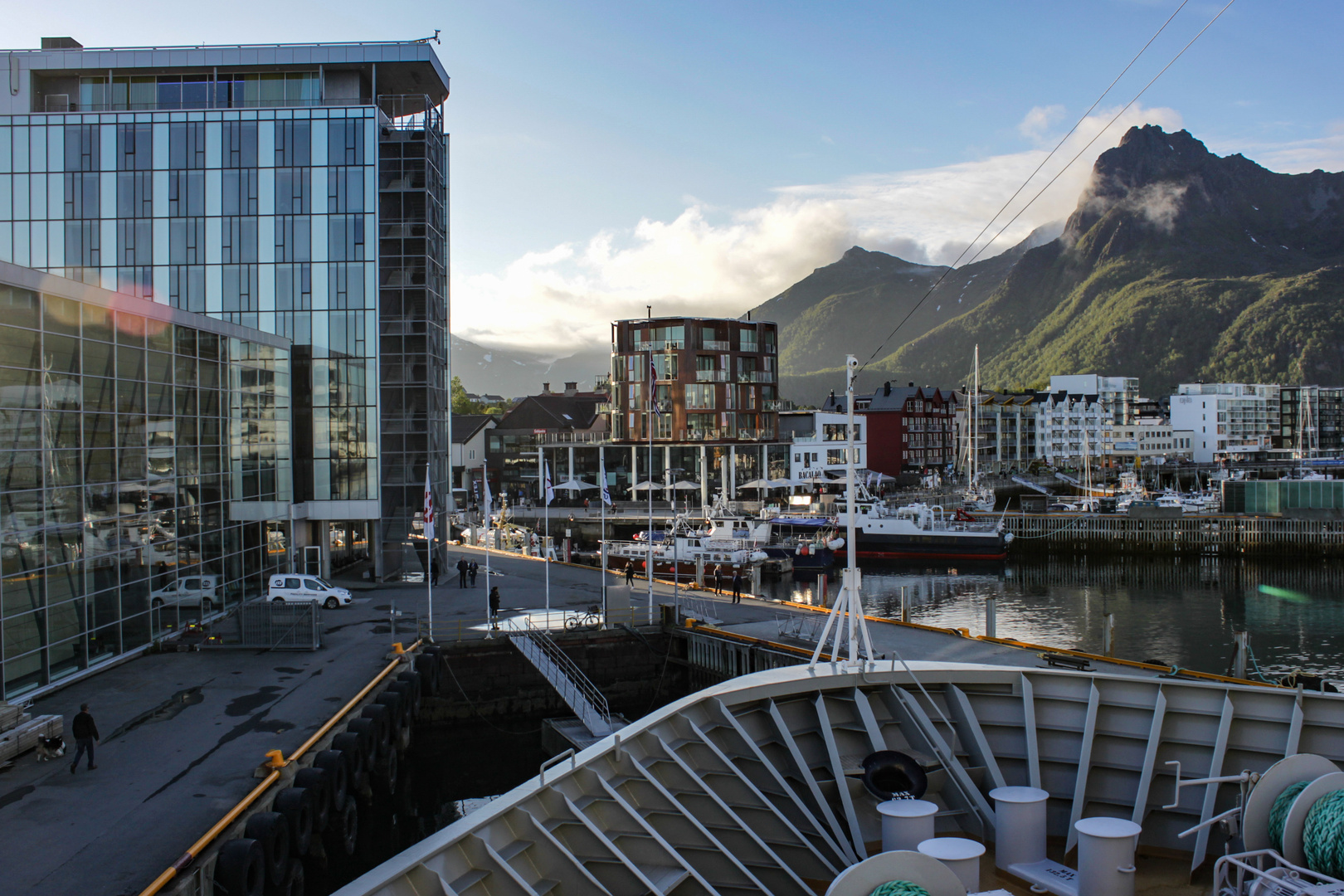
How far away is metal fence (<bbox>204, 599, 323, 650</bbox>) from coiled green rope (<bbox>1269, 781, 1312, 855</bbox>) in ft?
73.7

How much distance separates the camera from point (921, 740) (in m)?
13.2

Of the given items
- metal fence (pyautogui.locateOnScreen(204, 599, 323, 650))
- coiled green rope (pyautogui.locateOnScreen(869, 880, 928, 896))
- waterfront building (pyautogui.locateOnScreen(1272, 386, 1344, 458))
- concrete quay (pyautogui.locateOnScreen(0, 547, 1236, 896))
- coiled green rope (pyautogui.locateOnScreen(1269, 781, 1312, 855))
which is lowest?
concrete quay (pyautogui.locateOnScreen(0, 547, 1236, 896))

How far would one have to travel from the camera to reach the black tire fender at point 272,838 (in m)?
13.2

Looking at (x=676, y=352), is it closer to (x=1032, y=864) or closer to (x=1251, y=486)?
(x=1251, y=486)

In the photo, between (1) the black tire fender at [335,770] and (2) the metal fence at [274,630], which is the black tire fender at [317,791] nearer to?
(1) the black tire fender at [335,770]

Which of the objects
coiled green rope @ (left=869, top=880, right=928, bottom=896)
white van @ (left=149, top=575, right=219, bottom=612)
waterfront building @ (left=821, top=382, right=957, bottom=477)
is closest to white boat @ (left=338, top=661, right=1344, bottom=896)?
coiled green rope @ (left=869, top=880, right=928, bottom=896)

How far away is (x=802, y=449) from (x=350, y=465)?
5286 centimetres

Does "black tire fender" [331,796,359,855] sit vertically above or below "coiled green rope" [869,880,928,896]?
below

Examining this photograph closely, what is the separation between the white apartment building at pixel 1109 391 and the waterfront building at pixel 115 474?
124 metres

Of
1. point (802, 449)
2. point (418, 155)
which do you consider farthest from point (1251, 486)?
point (418, 155)

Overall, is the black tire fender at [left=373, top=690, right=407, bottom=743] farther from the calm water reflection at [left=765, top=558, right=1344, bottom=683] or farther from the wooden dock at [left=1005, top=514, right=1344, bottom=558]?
the wooden dock at [left=1005, top=514, right=1344, bottom=558]

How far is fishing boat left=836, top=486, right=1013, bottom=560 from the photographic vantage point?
200ft

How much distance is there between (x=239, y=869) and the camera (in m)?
12.2

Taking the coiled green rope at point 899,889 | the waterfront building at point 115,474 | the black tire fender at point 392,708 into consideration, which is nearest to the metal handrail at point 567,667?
the black tire fender at point 392,708
